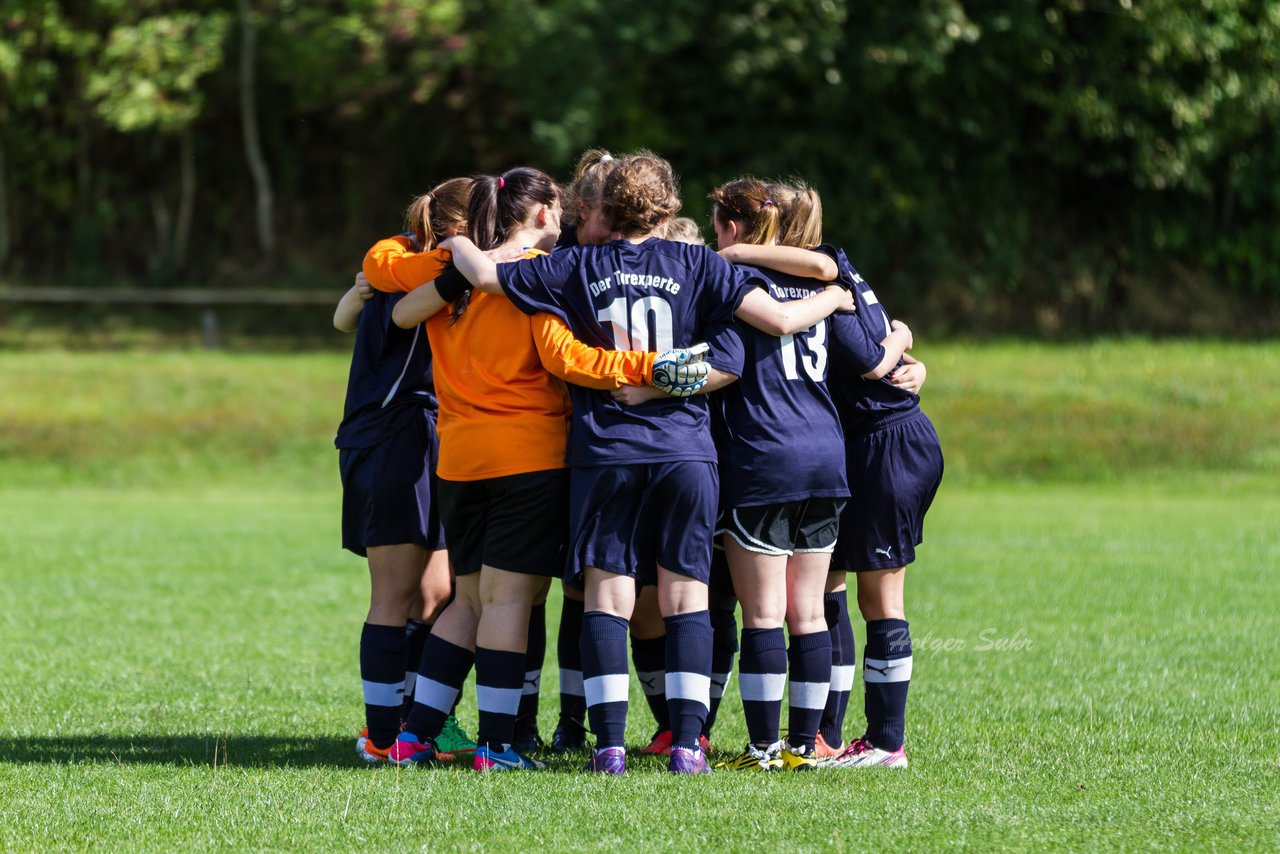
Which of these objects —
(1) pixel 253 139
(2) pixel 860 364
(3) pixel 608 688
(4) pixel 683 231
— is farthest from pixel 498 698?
(1) pixel 253 139

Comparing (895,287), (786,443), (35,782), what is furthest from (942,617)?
(895,287)

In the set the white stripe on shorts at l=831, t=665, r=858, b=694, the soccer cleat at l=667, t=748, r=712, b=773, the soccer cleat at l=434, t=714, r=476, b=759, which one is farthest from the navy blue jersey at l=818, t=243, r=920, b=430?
the soccer cleat at l=434, t=714, r=476, b=759

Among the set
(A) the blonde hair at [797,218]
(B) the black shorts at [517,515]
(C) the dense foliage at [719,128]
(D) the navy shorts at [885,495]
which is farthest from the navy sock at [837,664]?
(C) the dense foliage at [719,128]

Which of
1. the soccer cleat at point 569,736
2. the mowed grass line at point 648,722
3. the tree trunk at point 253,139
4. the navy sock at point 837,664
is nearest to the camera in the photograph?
the mowed grass line at point 648,722

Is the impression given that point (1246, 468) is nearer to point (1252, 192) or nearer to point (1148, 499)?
point (1148, 499)

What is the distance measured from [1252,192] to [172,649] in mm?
21283

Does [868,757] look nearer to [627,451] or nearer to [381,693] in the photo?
[627,451]

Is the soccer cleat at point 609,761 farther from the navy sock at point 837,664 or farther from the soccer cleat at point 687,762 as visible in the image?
the navy sock at point 837,664

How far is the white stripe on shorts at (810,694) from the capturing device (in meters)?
4.85

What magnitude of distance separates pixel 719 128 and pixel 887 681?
2061cm

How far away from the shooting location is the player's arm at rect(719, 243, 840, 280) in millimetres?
4773

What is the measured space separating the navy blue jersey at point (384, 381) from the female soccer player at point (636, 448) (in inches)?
20.9

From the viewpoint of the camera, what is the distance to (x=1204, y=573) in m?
10.0

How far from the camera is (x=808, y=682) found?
484 centimetres
